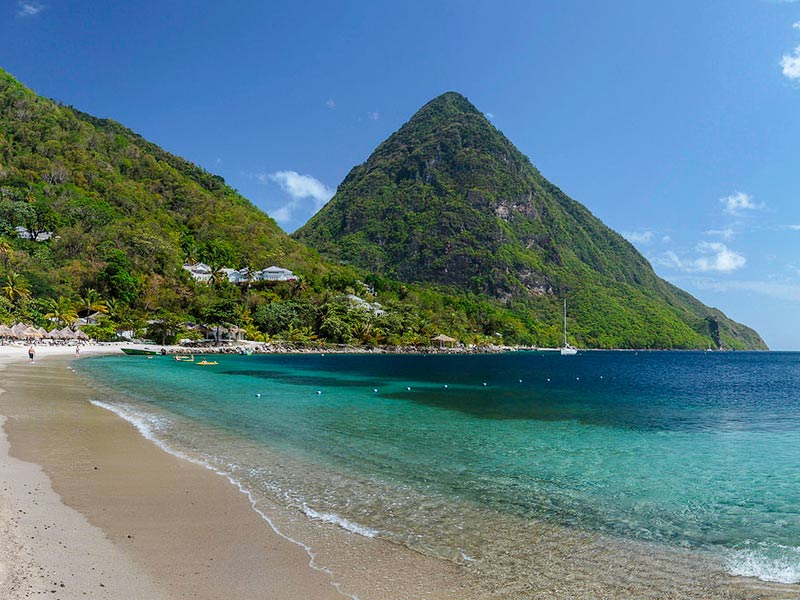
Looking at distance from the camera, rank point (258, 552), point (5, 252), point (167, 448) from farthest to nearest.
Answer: point (5, 252) → point (167, 448) → point (258, 552)

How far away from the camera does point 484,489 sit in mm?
10219

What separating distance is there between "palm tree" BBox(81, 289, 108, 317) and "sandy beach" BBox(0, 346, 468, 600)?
79.0 metres

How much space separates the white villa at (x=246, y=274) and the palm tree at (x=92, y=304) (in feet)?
87.2

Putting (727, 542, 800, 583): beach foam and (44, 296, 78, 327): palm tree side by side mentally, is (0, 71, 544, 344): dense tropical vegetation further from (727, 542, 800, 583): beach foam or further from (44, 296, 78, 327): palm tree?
(727, 542, 800, 583): beach foam

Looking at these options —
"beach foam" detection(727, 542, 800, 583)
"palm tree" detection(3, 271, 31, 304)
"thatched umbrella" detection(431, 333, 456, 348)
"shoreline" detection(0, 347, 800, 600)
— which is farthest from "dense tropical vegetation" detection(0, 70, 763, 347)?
"beach foam" detection(727, 542, 800, 583)

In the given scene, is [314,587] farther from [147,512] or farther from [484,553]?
[147,512]

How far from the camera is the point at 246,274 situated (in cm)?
11250

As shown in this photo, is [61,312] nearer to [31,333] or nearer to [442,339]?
[31,333]

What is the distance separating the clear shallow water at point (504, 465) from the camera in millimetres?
8016

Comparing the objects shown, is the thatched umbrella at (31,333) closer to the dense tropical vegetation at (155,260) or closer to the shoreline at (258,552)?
the dense tropical vegetation at (155,260)

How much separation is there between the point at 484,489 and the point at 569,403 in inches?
761

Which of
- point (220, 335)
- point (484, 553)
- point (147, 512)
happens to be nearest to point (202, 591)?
point (147, 512)

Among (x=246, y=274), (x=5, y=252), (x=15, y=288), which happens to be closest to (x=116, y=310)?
(x=15, y=288)

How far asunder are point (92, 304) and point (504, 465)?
86099mm
